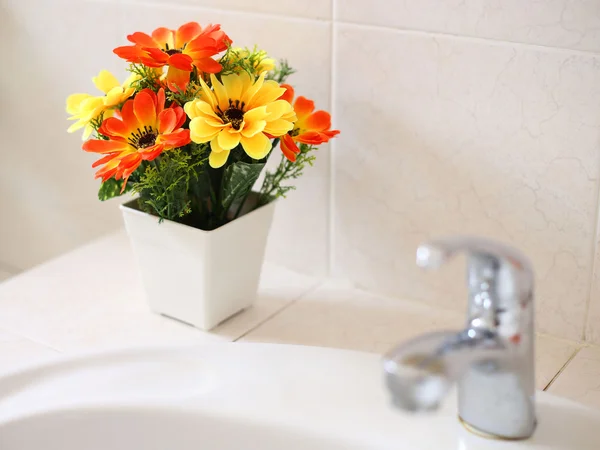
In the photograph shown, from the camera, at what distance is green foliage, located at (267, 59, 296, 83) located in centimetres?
84

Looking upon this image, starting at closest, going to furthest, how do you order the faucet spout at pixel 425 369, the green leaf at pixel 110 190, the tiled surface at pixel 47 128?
the faucet spout at pixel 425 369 → the green leaf at pixel 110 190 → the tiled surface at pixel 47 128

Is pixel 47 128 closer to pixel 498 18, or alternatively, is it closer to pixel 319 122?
pixel 319 122

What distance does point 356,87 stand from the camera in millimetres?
848

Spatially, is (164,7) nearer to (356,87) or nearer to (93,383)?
(356,87)

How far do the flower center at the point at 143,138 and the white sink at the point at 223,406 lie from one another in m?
0.19

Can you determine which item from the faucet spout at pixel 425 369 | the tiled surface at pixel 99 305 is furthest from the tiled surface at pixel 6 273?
the faucet spout at pixel 425 369

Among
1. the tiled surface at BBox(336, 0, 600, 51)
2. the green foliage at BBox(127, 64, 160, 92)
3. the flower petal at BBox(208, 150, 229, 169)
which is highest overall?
the tiled surface at BBox(336, 0, 600, 51)

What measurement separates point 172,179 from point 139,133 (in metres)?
0.05

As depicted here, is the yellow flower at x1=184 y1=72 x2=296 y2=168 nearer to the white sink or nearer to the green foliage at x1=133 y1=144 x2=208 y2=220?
the green foliage at x1=133 y1=144 x2=208 y2=220

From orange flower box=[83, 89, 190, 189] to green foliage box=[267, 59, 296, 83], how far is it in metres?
0.14

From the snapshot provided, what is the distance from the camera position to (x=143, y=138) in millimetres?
750

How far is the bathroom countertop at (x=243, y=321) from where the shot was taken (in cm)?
79

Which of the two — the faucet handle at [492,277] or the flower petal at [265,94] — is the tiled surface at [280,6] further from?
the faucet handle at [492,277]

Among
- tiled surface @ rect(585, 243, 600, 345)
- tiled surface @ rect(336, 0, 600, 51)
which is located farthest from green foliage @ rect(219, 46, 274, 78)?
tiled surface @ rect(585, 243, 600, 345)
